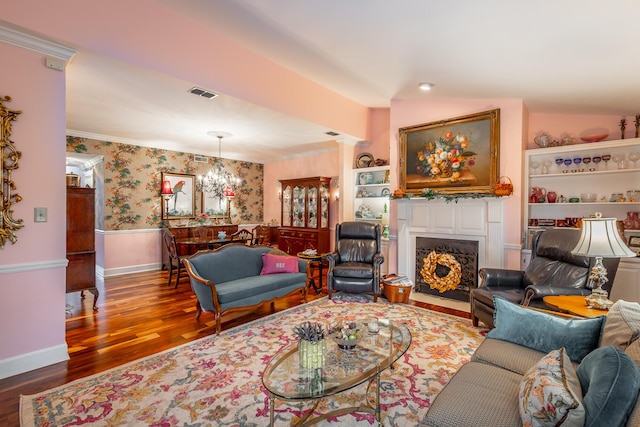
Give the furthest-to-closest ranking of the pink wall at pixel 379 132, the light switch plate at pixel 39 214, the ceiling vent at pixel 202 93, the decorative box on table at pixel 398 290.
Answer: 1. the pink wall at pixel 379 132
2. the decorative box on table at pixel 398 290
3. the ceiling vent at pixel 202 93
4. the light switch plate at pixel 39 214

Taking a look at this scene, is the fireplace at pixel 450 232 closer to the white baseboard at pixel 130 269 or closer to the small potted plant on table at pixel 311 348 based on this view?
the small potted plant on table at pixel 311 348

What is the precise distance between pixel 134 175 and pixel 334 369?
20.1 ft

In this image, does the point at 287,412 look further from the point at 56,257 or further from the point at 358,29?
the point at 358,29

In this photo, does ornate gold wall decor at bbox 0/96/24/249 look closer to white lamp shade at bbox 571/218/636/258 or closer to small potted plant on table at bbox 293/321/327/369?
small potted plant on table at bbox 293/321/327/369

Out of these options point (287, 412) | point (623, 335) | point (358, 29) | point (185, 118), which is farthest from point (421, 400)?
point (185, 118)

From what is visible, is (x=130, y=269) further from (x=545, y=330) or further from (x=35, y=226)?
(x=545, y=330)

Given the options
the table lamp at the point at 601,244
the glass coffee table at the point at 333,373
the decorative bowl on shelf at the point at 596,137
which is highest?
the decorative bowl on shelf at the point at 596,137

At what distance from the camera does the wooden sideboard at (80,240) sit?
393 cm

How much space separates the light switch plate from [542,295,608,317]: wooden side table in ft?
14.4

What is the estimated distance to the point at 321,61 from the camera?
12.6ft

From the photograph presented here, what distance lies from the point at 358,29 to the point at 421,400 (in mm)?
3188

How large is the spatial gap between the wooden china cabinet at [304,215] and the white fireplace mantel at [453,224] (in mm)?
2075

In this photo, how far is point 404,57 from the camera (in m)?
3.36

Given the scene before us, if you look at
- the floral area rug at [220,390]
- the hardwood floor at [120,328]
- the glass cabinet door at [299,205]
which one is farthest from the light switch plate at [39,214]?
the glass cabinet door at [299,205]
